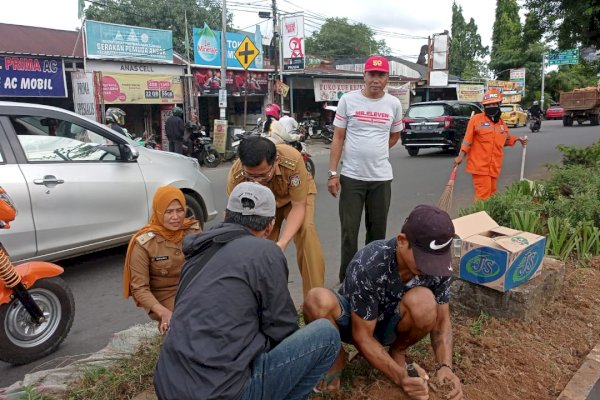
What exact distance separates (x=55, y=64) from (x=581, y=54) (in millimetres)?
13054

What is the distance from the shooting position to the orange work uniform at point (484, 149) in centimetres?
557

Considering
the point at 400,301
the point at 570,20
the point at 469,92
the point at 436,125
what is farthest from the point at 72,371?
the point at 469,92

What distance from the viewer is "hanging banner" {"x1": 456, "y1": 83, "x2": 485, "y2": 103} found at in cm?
3356

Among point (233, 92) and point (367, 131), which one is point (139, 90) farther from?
point (367, 131)

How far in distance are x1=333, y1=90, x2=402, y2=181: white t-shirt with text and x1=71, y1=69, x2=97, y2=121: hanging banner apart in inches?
469

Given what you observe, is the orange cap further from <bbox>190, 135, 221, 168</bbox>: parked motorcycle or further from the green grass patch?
<bbox>190, 135, 221, 168</bbox>: parked motorcycle

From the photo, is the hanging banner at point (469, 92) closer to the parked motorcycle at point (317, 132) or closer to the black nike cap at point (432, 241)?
the parked motorcycle at point (317, 132)

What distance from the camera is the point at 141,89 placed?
15094mm

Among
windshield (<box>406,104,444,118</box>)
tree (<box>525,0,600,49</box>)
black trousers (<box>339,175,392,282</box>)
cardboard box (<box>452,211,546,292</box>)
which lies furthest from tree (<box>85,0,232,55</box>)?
cardboard box (<box>452,211,546,292</box>)

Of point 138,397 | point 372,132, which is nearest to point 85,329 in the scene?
point 138,397

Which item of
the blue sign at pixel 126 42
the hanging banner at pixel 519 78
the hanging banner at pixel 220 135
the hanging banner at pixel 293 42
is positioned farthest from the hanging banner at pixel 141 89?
the hanging banner at pixel 519 78

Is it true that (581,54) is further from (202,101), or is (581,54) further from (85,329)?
(202,101)

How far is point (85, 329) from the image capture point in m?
3.67

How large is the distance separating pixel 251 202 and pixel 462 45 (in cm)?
5565
